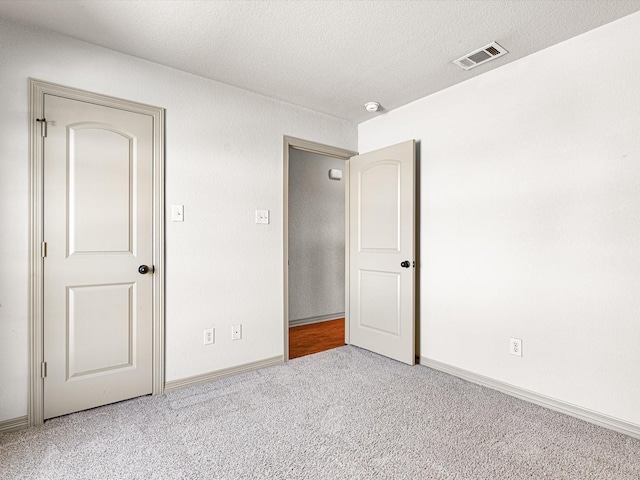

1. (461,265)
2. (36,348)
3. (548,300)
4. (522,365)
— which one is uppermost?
(461,265)

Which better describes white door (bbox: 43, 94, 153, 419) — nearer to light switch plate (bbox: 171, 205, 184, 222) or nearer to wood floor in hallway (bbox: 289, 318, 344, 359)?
light switch plate (bbox: 171, 205, 184, 222)

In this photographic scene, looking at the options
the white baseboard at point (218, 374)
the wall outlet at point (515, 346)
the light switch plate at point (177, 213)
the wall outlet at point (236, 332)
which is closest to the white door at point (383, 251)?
the wall outlet at point (515, 346)

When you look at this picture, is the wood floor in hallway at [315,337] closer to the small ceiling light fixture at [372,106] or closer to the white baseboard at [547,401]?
the white baseboard at [547,401]

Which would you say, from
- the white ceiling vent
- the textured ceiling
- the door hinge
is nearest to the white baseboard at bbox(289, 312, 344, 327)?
the textured ceiling

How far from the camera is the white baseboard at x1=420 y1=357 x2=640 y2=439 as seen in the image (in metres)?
2.04

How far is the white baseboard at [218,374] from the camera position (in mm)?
2613

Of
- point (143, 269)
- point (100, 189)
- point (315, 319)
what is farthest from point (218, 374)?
point (315, 319)

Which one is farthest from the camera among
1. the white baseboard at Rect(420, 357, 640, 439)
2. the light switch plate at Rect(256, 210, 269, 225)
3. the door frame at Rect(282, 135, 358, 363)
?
the door frame at Rect(282, 135, 358, 363)

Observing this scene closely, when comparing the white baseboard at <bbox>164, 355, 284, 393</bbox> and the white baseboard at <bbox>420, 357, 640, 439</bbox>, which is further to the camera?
the white baseboard at <bbox>164, 355, 284, 393</bbox>

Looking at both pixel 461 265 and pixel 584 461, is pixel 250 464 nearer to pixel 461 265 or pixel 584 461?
pixel 584 461

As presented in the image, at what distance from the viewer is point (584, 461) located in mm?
1775

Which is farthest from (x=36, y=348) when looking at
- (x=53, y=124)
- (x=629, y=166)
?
(x=629, y=166)

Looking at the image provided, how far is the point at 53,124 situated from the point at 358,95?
2260mm

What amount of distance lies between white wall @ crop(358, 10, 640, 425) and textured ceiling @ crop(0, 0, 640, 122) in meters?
0.26
